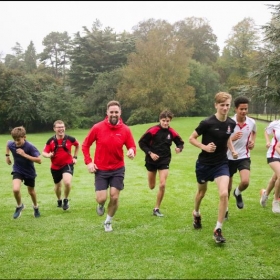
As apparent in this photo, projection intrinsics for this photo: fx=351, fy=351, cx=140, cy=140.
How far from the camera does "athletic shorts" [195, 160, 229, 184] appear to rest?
5954mm

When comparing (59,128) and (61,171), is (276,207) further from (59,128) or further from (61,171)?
(59,128)

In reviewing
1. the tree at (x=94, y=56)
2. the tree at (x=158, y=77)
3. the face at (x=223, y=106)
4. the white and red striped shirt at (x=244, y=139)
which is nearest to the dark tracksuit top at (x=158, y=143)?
the white and red striped shirt at (x=244, y=139)

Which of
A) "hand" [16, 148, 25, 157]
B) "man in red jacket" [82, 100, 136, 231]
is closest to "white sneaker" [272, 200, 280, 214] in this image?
"man in red jacket" [82, 100, 136, 231]

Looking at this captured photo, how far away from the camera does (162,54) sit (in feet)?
158

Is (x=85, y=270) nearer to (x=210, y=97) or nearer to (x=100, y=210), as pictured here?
(x=100, y=210)

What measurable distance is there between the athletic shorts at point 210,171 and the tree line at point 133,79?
1248 inches

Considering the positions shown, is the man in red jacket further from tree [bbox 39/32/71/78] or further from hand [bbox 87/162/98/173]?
tree [bbox 39/32/71/78]

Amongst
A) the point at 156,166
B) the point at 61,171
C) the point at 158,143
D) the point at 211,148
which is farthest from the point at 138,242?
the point at 61,171

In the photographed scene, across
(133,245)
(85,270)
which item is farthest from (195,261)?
(85,270)

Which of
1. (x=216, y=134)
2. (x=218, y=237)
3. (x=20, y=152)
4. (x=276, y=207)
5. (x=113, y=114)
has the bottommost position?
(x=276, y=207)

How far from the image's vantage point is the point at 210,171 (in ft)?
19.8

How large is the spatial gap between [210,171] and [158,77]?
42479 mm

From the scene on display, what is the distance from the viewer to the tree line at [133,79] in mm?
46875

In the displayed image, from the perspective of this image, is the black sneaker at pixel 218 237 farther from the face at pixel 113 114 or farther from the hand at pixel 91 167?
the face at pixel 113 114
